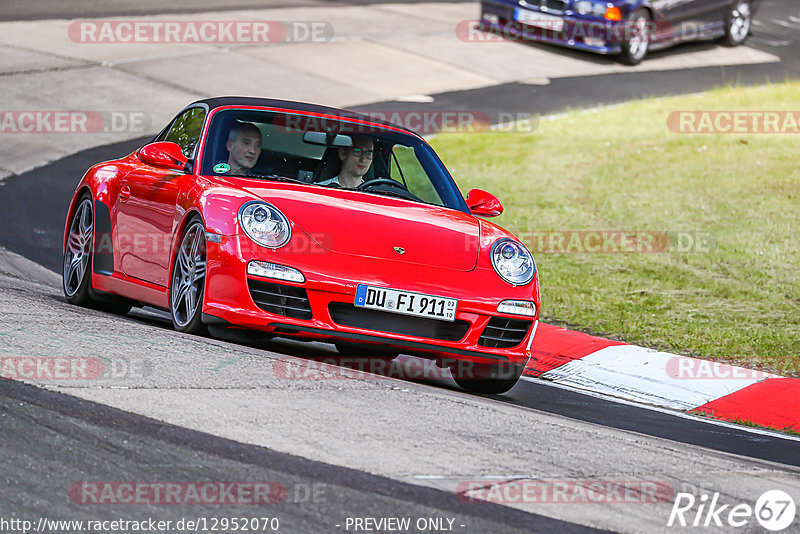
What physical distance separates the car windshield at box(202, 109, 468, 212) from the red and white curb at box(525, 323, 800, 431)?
1.49 m

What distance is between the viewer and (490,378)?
6.79 meters

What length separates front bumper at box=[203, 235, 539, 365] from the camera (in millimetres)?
6090

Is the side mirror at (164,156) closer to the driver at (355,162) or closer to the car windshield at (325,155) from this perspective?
the car windshield at (325,155)

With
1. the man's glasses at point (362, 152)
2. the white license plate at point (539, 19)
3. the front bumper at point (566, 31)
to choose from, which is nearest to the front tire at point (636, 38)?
the front bumper at point (566, 31)

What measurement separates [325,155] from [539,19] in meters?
14.9

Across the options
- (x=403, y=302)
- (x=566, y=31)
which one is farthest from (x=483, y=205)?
(x=566, y=31)

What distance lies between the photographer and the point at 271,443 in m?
4.63

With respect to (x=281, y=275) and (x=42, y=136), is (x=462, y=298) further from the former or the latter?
(x=42, y=136)

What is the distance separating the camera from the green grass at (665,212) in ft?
30.4

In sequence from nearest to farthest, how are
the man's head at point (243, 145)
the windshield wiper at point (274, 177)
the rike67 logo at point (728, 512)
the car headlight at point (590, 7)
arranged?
1. the rike67 logo at point (728, 512)
2. the windshield wiper at point (274, 177)
3. the man's head at point (243, 145)
4. the car headlight at point (590, 7)

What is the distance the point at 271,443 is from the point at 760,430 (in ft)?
11.5

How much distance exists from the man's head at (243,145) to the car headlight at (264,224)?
761mm

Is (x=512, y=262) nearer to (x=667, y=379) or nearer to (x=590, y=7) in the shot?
(x=667, y=379)

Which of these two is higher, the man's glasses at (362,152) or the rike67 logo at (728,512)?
the man's glasses at (362,152)
